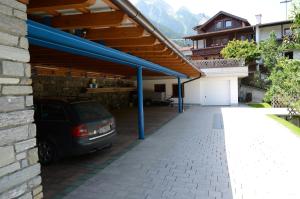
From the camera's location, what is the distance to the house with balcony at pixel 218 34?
116ft

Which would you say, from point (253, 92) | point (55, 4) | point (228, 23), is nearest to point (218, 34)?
point (228, 23)

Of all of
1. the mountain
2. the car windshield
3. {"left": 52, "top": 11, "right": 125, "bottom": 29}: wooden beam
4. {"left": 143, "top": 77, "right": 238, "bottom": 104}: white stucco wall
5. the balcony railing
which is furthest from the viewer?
the mountain

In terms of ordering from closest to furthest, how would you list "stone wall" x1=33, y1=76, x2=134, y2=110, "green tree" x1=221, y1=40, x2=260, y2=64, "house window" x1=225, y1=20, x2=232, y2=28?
"stone wall" x1=33, y1=76, x2=134, y2=110 → "green tree" x1=221, y1=40, x2=260, y2=64 → "house window" x1=225, y1=20, x2=232, y2=28

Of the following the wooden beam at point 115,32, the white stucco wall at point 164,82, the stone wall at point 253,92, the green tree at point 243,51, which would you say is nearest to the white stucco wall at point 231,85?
the white stucco wall at point 164,82

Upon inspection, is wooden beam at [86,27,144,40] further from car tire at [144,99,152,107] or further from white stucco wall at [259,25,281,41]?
white stucco wall at [259,25,281,41]

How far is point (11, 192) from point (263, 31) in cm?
3520

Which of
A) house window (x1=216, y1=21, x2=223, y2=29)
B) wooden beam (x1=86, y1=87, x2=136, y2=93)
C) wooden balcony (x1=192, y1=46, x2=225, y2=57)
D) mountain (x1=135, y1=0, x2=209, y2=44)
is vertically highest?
mountain (x1=135, y1=0, x2=209, y2=44)

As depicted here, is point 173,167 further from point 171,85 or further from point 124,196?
point 171,85

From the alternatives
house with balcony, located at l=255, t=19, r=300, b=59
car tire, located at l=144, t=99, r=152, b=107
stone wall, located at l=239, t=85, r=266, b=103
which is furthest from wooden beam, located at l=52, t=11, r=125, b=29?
house with balcony, located at l=255, t=19, r=300, b=59

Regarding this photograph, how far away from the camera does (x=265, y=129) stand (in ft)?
33.5

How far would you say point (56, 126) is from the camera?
6066 millimetres

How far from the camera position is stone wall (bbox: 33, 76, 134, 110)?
1141cm

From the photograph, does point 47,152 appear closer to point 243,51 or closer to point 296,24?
point 296,24

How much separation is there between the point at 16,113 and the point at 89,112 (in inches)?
150
